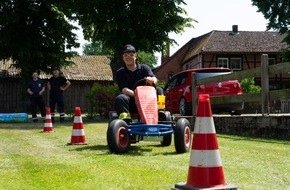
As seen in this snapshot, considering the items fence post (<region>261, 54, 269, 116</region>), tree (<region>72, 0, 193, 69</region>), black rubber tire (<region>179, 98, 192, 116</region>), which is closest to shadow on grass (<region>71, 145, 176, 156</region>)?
fence post (<region>261, 54, 269, 116</region>)

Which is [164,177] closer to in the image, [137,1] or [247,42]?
[137,1]

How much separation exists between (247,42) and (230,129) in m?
44.8

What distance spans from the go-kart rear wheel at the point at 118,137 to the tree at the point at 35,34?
2302 cm

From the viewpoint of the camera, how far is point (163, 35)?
2425 cm

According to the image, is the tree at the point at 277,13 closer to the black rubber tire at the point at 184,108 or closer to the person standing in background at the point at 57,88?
the black rubber tire at the point at 184,108

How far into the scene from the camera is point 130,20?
2308cm

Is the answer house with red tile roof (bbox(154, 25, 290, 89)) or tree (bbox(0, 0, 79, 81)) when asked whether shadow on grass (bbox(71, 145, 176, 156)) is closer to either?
tree (bbox(0, 0, 79, 81))

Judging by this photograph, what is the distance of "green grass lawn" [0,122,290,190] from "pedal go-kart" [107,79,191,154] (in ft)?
0.59

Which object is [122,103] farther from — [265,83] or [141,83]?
[265,83]

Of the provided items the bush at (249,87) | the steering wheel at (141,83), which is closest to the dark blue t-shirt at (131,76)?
the steering wheel at (141,83)

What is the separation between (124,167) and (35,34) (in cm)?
2627

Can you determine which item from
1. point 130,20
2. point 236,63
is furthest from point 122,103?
point 236,63

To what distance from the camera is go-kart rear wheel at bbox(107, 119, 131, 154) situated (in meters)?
7.01

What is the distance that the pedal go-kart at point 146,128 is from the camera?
708cm
